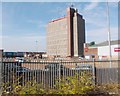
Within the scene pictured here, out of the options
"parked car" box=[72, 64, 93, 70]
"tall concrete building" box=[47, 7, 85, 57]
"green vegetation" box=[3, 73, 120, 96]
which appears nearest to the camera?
"green vegetation" box=[3, 73, 120, 96]

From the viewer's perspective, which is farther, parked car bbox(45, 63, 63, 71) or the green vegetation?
parked car bbox(45, 63, 63, 71)

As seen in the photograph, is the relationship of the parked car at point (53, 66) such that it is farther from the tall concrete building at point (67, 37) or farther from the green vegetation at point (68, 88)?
the tall concrete building at point (67, 37)

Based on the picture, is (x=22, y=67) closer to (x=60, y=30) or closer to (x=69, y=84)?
(x=69, y=84)

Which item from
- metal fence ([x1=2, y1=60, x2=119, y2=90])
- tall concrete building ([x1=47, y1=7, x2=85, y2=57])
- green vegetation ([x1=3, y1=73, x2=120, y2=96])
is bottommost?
green vegetation ([x1=3, y1=73, x2=120, y2=96])

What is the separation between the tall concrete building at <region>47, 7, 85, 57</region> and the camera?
77.2m

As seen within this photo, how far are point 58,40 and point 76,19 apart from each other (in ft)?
36.1

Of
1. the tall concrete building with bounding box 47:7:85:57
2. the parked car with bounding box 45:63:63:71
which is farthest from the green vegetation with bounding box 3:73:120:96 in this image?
the tall concrete building with bounding box 47:7:85:57

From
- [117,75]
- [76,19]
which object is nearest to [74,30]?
[76,19]

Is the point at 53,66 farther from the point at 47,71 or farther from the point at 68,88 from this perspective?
the point at 68,88

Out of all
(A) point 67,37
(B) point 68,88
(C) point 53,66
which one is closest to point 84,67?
(C) point 53,66

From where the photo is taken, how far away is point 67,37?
263ft

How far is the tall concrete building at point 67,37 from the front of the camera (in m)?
77.2

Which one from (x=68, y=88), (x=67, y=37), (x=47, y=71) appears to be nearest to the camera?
(x=68, y=88)

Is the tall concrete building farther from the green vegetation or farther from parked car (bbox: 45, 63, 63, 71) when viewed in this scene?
the green vegetation
